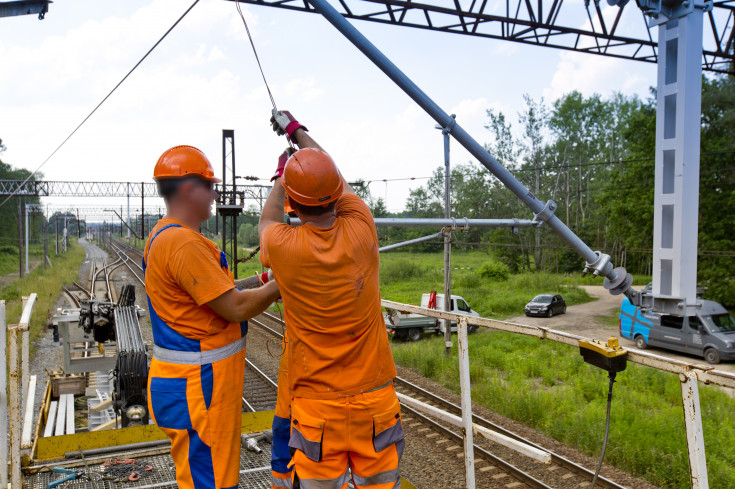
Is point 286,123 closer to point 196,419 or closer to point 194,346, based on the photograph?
point 194,346

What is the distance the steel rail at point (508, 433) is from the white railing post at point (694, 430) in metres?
3.02

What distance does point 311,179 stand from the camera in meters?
2.08

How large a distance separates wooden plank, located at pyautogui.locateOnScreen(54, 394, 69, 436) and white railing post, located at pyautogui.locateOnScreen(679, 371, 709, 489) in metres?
6.81

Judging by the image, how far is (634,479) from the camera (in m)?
6.74

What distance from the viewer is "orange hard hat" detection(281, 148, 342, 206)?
2074mm

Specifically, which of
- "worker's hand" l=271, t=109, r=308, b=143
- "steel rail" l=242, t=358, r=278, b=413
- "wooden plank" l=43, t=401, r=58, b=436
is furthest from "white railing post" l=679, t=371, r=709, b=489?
"steel rail" l=242, t=358, r=278, b=413

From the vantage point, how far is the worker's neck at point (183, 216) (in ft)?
8.35

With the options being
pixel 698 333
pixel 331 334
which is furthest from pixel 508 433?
pixel 698 333

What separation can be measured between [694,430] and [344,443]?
4.69ft

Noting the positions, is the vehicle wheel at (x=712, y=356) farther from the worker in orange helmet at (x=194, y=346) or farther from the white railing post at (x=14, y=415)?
the white railing post at (x=14, y=415)

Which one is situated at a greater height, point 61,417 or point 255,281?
point 255,281

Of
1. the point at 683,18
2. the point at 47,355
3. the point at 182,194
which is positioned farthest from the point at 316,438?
the point at 47,355

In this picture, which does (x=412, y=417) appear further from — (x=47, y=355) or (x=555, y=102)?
(x=555, y=102)

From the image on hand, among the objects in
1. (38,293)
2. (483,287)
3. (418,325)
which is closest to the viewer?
(418,325)
